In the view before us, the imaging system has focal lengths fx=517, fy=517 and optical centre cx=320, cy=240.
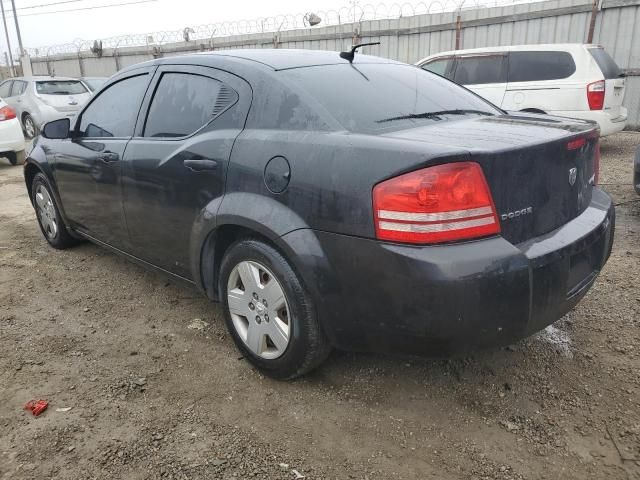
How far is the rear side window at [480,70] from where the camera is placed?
8.12 metres

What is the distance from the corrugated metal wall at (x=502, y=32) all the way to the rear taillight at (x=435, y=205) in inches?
401

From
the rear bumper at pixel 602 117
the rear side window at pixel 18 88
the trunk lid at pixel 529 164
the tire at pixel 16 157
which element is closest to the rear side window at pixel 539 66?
the rear bumper at pixel 602 117

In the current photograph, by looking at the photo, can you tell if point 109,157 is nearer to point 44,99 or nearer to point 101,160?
point 101,160

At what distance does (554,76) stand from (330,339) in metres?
6.92

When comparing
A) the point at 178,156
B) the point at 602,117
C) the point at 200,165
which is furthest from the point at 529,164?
the point at 602,117

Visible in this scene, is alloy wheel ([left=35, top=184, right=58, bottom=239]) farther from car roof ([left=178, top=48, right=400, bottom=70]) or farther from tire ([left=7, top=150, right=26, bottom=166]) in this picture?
tire ([left=7, top=150, right=26, bottom=166])

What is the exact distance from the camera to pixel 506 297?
1.90 m

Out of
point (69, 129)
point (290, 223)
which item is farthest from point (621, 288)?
point (69, 129)

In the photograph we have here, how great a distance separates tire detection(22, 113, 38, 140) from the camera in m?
12.3

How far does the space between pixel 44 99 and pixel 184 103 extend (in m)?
11.1

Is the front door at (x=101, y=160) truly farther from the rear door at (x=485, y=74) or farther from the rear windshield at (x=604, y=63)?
the rear windshield at (x=604, y=63)

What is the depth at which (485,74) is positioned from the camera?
827cm

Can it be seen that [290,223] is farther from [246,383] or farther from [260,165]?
[246,383]

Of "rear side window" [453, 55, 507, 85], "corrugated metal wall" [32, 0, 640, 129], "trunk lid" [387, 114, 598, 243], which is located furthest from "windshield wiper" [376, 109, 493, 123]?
"corrugated metal wall" [32, 0, 640, 129]
